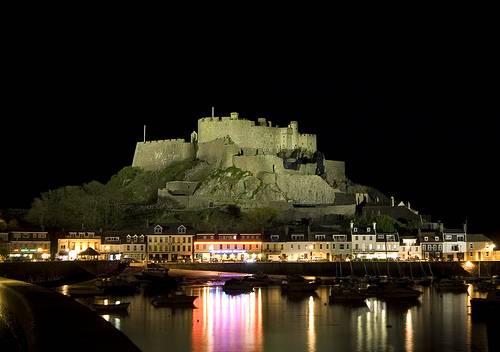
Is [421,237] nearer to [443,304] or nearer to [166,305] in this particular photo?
[443,304]

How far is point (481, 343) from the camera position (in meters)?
26.6

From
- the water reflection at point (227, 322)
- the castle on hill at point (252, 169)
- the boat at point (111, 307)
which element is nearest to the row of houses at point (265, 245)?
the castle on hill at point (252, 169)

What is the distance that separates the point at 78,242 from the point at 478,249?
3211cm

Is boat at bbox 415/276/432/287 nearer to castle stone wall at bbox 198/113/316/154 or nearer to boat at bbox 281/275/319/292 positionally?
boat at bbox 281/275/319/292

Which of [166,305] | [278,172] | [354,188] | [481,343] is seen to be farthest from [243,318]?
[354,188]

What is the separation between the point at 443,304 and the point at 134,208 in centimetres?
4692

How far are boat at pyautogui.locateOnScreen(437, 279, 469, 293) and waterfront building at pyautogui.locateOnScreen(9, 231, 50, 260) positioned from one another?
3218cm

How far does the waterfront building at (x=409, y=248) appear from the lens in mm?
64625

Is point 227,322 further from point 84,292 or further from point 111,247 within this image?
point 111,247

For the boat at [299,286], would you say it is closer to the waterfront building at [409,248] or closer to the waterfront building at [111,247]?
the waterfront building at [409,248]

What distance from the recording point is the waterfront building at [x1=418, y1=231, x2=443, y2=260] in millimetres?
64250

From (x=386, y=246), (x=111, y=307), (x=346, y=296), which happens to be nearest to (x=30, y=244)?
(x=386, y=246)

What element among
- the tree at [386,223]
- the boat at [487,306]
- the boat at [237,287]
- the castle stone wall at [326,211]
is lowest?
the boat at [487,306]

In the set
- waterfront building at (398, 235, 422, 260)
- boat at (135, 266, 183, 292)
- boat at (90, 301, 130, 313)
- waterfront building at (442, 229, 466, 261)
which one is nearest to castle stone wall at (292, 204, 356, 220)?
waterfront building at (398, 235, 422, 260)
